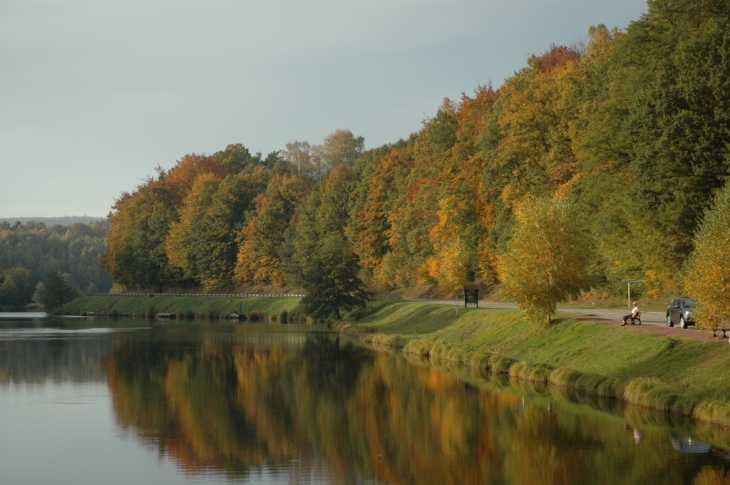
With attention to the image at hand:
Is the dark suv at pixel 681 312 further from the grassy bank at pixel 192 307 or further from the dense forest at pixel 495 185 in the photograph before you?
the grassy bank at pixel 192 307

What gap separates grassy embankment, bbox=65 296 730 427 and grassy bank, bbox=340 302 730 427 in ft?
0.12

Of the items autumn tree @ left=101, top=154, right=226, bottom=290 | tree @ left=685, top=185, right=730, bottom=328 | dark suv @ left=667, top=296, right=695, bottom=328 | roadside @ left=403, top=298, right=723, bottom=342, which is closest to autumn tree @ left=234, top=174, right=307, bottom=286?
autumn tree @ left=101, top=154, right=226, bottom=290

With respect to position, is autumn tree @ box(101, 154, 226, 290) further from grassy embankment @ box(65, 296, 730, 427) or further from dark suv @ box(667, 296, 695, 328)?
dark suv @ box(667, 296, 695, 328)

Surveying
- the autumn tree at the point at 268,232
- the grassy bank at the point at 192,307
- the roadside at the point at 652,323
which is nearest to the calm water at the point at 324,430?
the roadside at the point at 652,323

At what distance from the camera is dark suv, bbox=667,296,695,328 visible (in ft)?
115

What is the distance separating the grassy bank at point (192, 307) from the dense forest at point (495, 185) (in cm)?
490

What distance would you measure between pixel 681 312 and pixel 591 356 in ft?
13.1

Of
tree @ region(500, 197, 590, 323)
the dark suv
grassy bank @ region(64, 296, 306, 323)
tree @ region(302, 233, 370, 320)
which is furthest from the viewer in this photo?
grassy bank @ region(64, 296, 306, 323)

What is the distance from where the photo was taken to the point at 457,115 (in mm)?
80312

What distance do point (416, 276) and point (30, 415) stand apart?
54.8 metres

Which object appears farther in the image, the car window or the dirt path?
the car window

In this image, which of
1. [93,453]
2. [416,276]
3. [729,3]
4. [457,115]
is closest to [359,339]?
[416,276]

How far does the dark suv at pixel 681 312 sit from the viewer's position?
3512cm

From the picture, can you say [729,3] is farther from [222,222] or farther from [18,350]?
[222,222]
